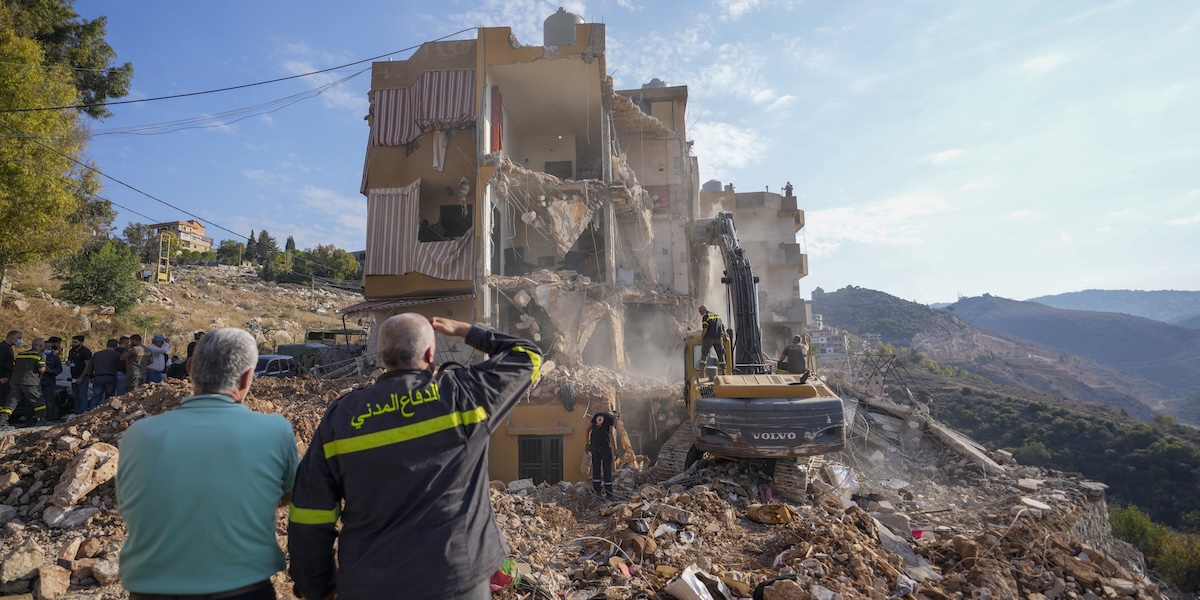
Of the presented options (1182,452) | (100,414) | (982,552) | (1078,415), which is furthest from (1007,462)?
(1078,415)

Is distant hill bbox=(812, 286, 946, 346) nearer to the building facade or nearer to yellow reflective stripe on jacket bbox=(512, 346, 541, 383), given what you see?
the building facade

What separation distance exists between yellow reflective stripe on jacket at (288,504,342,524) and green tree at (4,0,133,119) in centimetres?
1851

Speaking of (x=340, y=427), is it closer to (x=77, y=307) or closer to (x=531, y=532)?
(x=531, y=532)

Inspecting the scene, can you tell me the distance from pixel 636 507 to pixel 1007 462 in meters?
14.8

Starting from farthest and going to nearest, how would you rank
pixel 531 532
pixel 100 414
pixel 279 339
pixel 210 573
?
pixel 279 339, pixel 100 414, pixel 531 532, pixel 210 573

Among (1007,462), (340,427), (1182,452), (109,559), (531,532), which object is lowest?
(1182,452)

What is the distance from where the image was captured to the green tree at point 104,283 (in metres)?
22.3

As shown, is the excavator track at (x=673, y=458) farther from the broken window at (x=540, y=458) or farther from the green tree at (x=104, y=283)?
the green tree at (x=104, y=283)

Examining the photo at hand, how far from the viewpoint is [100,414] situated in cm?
766

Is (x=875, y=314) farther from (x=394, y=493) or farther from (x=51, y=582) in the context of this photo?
(x=394, y=493)

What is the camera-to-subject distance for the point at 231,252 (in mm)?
45719

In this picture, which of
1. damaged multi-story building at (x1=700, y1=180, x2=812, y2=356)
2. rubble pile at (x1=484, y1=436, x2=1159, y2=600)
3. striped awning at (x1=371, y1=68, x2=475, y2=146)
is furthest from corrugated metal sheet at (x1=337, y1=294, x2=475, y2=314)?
damaged multi-story building at (x1=700, y1=180, x2=812, y2=356)

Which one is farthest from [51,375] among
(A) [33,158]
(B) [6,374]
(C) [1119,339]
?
(C) [1119,339]

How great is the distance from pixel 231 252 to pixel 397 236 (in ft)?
122
